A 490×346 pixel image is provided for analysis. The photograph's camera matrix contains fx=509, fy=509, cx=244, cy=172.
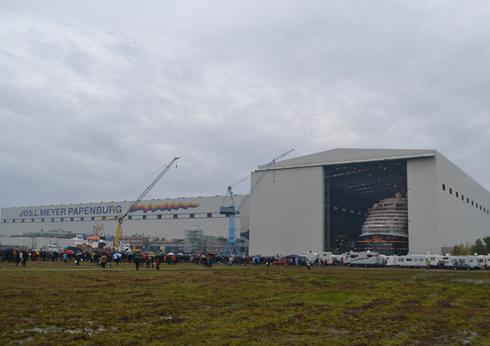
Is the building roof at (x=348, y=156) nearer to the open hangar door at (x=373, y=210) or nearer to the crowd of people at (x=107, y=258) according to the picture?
the open hangar door at (x=373, y=210)

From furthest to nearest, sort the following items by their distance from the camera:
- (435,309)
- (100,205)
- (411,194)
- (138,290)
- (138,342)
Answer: (100,205), (411,194), (138,290), (435,309), (138,342)

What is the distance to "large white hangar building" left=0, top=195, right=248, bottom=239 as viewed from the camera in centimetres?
16412

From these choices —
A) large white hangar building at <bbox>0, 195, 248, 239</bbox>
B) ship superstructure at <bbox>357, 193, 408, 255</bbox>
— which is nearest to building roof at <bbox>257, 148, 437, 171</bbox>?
ship superstructure at <bbox>357, 193, 408, 255</bbox>

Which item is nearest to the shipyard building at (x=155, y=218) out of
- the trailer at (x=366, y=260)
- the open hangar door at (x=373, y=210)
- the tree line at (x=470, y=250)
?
the open hangar door at (x=373, y=210)

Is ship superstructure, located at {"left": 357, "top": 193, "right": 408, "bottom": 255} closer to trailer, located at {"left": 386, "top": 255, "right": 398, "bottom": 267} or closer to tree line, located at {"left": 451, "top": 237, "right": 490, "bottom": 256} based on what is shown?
tree line, located at {"left": 451, "top": 237, "right": 490, "bottom": 256}

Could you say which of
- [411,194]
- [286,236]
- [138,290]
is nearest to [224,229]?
[286,236]

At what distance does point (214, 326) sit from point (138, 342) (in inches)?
137

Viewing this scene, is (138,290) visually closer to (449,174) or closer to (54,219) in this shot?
(449,174)

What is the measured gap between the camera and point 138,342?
13039 mm

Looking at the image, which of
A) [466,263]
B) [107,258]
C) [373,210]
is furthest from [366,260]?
[107,258]

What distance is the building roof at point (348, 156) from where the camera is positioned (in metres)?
103

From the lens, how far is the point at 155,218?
175375 mm

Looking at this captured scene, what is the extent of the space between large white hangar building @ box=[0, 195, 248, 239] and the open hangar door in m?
39.4

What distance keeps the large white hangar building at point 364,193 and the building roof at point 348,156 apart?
9cm
